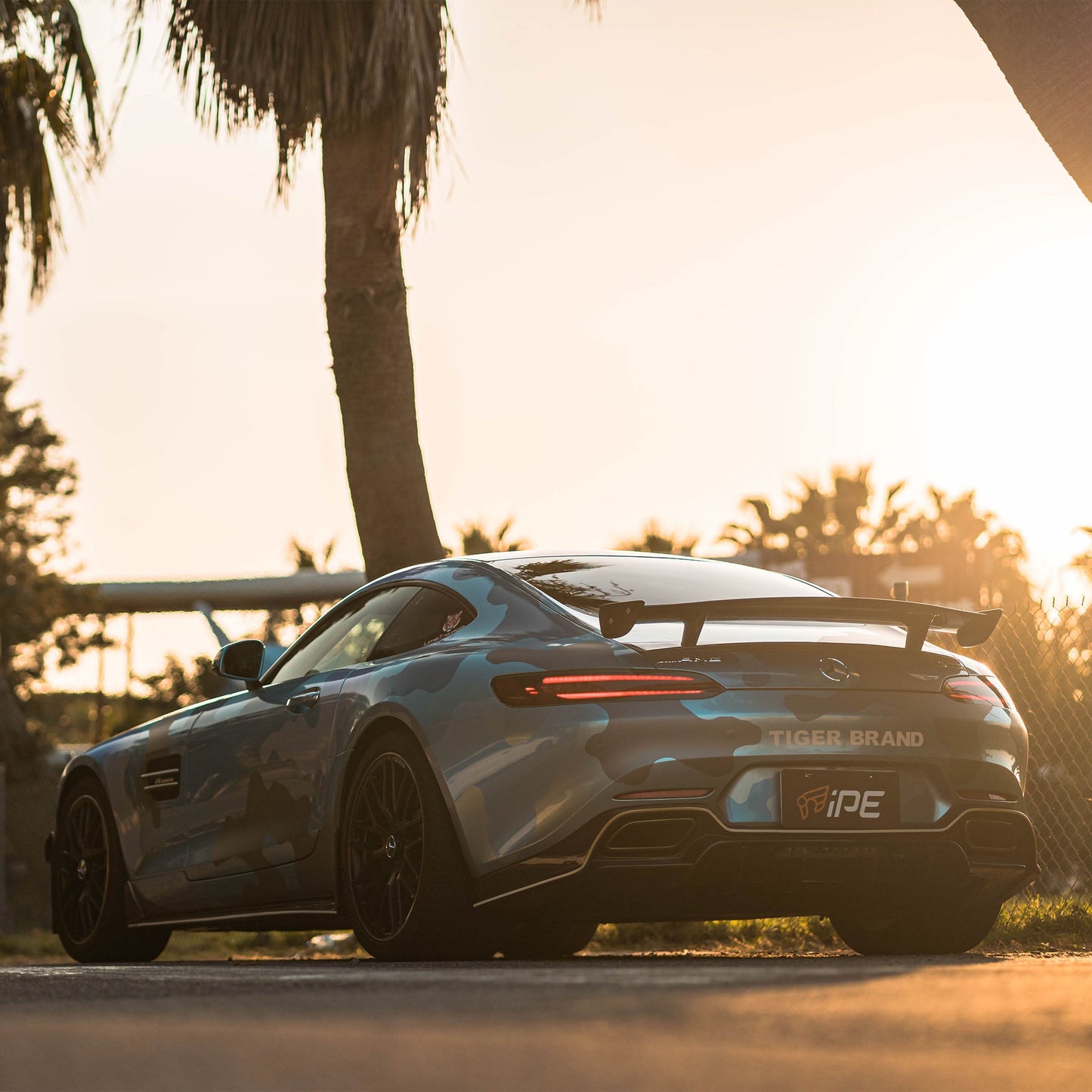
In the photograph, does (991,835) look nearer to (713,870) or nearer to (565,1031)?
(713,870)

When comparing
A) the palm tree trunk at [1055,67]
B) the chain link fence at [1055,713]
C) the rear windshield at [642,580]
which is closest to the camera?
the rear windshield at [642,580]

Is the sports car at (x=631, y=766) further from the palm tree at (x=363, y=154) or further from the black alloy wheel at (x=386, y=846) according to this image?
the palm tree at (x=363, y=154)

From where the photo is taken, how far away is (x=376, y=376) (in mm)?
10406

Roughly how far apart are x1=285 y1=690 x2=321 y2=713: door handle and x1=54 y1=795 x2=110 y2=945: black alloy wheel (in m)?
1.58

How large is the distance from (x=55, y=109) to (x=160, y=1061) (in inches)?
539

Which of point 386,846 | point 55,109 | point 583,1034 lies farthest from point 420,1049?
point 55,109

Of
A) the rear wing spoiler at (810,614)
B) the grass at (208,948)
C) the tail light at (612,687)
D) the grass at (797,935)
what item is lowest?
the grass at (208,948)

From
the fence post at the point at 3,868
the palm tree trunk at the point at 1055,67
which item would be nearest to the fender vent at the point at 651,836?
the palm tree trunk at the point at 1055,67

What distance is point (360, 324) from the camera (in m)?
10.5

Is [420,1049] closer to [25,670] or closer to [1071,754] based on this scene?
[1071,754]

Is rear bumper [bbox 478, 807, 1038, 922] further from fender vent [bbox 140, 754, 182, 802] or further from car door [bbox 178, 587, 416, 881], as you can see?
fender vent [bbox 140, 754, 182, 802]

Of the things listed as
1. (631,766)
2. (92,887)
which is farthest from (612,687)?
(92,887)

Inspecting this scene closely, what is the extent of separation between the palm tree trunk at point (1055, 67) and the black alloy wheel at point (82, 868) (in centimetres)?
506

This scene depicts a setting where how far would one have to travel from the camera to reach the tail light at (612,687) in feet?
16.6
